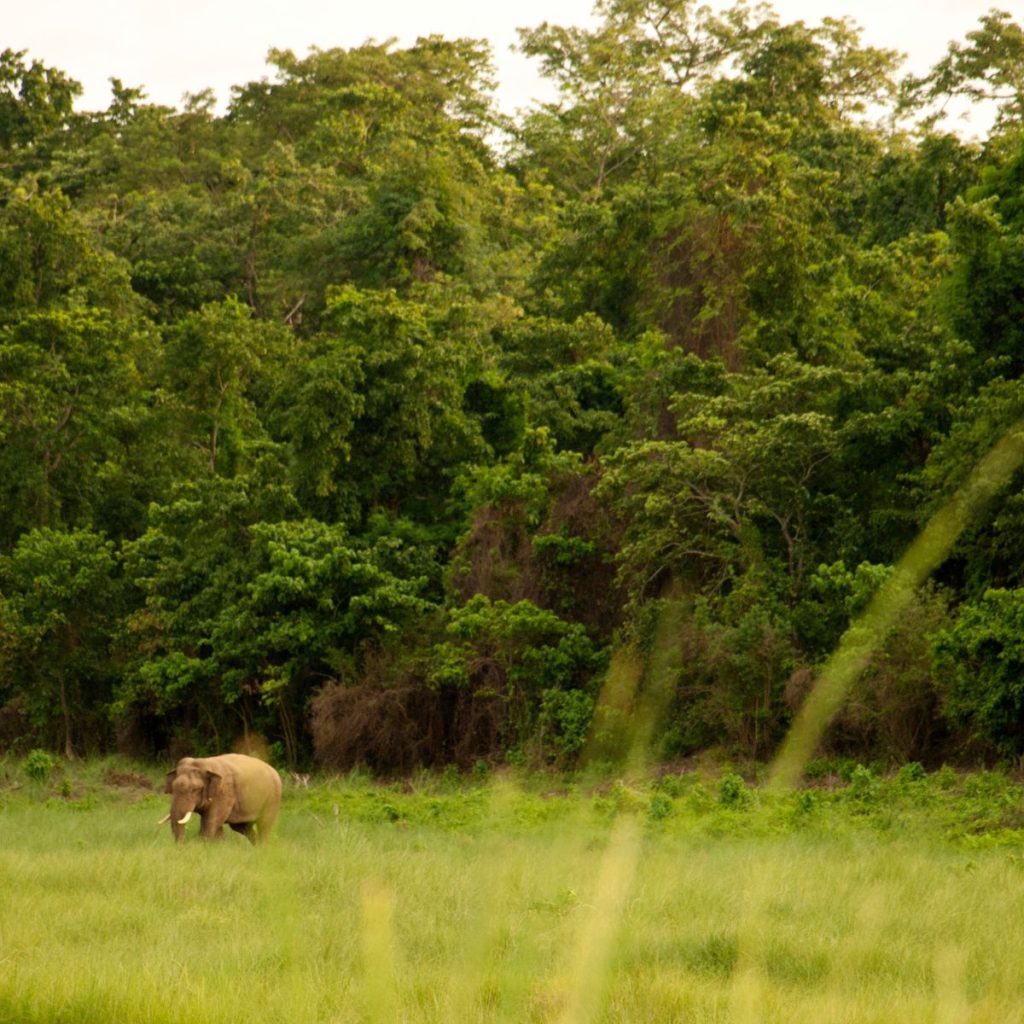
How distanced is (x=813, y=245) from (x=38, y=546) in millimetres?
13019

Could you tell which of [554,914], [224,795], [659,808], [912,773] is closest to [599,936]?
[554,914]

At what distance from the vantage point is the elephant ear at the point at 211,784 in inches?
640

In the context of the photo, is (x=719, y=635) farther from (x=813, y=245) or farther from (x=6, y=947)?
(x=6, y=947)

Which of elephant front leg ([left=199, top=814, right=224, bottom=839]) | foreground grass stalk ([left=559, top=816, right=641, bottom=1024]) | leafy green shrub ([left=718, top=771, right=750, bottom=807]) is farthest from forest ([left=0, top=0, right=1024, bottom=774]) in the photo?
elephant front leg ([left=199, top=814, right=224, bottom=839])

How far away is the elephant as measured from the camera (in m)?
16.0

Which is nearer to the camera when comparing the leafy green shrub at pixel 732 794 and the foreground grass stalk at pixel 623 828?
the foreground grass stalk at pixel 623 828

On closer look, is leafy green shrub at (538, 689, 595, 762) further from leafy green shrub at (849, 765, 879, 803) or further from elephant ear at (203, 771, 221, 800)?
elephant ear at (203, 771, 221, 800)

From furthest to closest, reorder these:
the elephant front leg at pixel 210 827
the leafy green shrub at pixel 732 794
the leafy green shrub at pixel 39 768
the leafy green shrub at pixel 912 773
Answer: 1. the leafy green shrub at pixel 39 768
2. the leafy green shrub at pixel 912 773
3. the leafy green shrub at pixel 732 794
4. the elephant front leg at pixel 210 827

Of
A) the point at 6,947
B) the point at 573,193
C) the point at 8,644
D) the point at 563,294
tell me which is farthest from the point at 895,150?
the point at 6,947

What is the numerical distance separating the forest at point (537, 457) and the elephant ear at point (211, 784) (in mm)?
7087

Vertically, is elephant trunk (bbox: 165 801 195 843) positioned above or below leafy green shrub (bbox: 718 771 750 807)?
below

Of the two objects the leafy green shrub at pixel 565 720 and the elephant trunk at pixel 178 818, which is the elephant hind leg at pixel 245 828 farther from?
the leafy green shrub at pixel 565 720

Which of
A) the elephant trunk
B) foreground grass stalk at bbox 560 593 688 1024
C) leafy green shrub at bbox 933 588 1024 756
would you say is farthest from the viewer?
leafy green shrub at bbox 933 588 1024 756

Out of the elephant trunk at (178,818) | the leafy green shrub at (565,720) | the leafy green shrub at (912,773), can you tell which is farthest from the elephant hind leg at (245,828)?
the leafy green shrub at (912,773)
